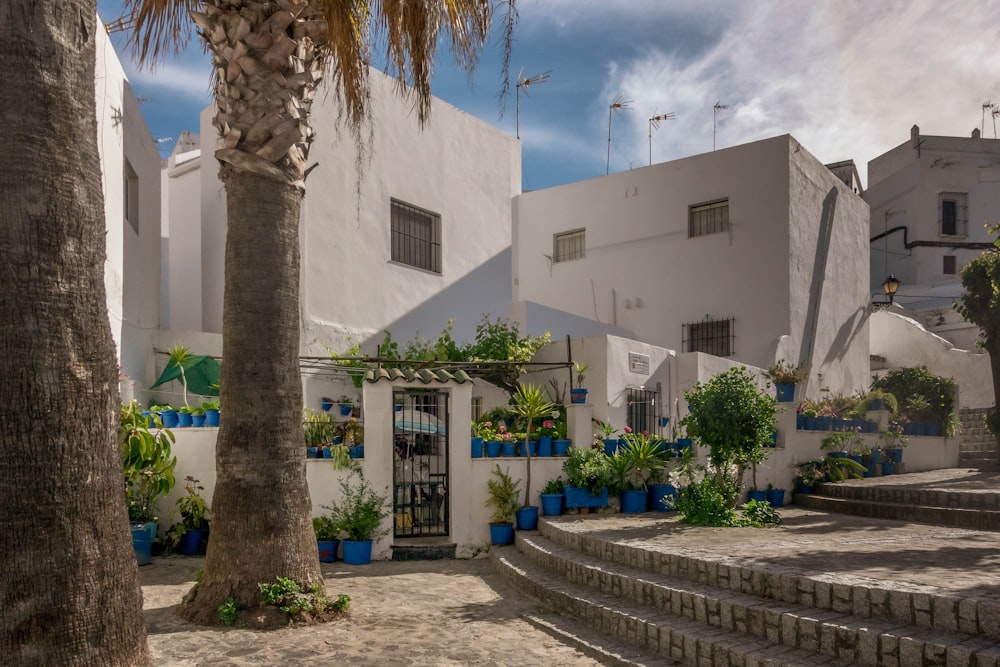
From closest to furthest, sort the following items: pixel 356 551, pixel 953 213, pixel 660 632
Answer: pixel 660 632
pixel 356 551
pixel 953 213

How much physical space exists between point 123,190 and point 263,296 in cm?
568

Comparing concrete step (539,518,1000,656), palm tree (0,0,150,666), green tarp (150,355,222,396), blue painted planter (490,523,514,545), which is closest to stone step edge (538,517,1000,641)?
concrete step (539,518,1000,656)

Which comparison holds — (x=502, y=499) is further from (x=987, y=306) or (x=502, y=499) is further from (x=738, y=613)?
(x=987, y=306)

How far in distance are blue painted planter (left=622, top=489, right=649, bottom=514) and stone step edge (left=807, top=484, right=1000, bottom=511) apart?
3.81 meters

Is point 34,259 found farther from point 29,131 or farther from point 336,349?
point 336,349

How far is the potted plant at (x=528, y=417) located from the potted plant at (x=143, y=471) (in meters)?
→ 4.87

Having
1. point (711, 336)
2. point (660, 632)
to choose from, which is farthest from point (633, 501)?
point (711, 336)

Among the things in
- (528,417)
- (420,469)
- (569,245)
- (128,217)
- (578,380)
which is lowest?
(420,469)

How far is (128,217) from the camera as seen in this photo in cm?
1214

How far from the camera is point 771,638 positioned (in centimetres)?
565

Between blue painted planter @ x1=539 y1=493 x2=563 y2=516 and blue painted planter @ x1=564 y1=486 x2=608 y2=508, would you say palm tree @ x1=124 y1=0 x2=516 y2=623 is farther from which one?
blue painted planter @ x1=564 y1=486 x2=608 y2=508

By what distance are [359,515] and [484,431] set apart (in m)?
2.40

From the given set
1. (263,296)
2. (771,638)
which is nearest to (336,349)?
(263,296)

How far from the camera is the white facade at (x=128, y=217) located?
34.1ft
